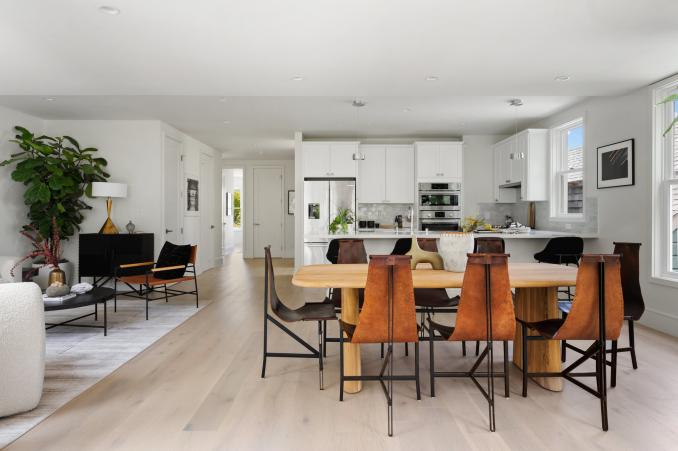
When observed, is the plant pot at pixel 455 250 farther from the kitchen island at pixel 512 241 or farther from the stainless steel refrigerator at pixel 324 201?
the stainless steel refrigerator at pixel 324 201

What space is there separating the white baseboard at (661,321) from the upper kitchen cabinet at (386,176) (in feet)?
13.6

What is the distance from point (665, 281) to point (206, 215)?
770 centimetres

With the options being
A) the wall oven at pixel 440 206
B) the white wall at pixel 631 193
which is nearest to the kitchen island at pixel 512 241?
the white wall at pixel 631 193

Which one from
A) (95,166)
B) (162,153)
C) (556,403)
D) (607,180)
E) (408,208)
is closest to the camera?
(556,403)

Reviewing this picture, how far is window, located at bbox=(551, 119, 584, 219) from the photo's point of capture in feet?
19.7

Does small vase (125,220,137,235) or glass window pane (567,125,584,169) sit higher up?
glass window pane (567,125,584,169)

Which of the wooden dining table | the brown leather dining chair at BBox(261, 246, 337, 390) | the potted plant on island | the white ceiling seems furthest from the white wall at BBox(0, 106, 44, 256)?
the wooden dining table

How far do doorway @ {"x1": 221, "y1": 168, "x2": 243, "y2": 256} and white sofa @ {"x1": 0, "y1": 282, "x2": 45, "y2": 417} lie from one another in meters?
9.69

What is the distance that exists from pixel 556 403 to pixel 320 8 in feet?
9.50

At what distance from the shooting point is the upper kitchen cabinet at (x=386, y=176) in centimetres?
789

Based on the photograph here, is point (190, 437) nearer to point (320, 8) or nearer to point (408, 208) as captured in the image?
point (320, 8)

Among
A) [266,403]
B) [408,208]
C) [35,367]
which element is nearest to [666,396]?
[266,403]

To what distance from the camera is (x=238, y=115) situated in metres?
6.38

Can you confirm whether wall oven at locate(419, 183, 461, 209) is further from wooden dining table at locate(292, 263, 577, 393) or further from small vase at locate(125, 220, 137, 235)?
small vase at locate(125, 220, 137, 235)
